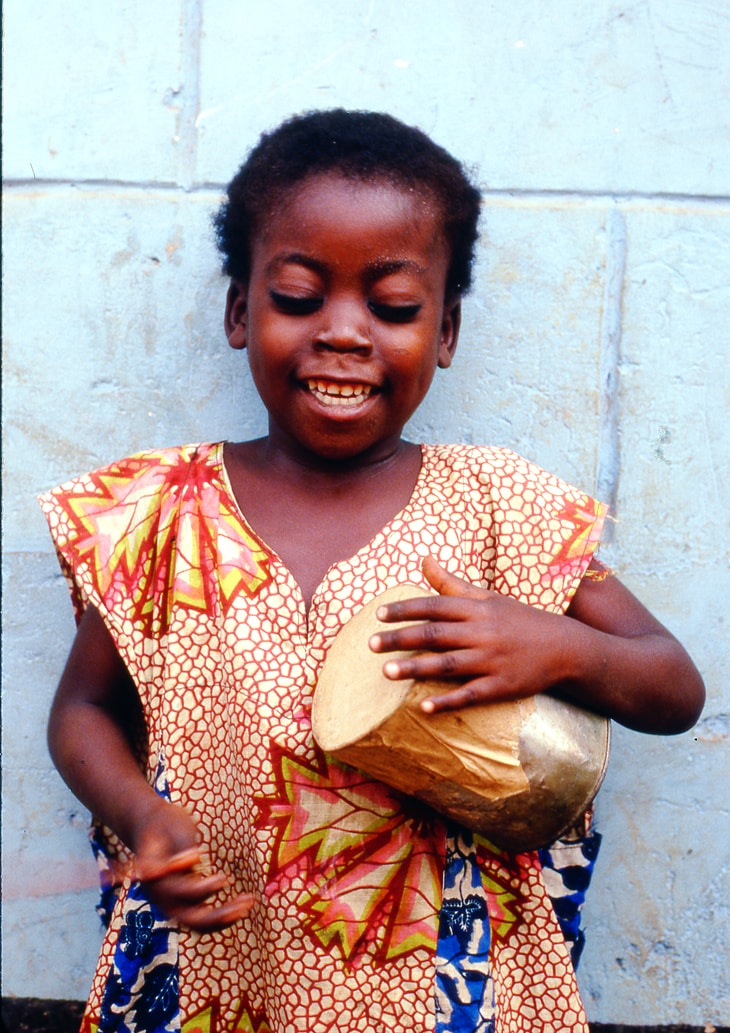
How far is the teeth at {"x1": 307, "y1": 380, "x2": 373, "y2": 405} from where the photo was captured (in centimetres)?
143

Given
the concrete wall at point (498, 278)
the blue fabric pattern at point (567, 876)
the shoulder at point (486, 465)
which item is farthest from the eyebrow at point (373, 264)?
the blue fabric pattern at point (567, 876)

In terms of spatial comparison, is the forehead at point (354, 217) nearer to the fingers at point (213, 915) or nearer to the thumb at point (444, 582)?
the thumb at point (444, 582)

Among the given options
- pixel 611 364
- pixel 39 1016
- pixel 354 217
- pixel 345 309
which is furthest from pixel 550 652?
pixel 39 1016

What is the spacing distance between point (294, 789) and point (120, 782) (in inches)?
10.1

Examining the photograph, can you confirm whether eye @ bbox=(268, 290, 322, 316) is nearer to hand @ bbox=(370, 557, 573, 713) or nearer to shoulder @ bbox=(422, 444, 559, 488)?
shoulder @ bbox=(422, 444, 559, 488)

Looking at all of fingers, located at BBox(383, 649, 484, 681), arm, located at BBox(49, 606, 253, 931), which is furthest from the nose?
arm, located at BBox(49, 606, 253, 931)

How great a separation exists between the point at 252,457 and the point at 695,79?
1090 mm

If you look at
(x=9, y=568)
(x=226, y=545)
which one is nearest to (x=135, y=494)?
(x=226, y=545)

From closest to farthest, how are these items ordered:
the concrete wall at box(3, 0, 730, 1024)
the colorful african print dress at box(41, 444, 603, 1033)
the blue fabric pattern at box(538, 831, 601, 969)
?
the colorful african print dress at box(41, 444, 603, 1033) < the blue fabric pattern at box(538, 831, 601, 969) < the concrete wall at box(3, 0, 730, 1024)

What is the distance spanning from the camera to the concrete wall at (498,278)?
71.7 inches

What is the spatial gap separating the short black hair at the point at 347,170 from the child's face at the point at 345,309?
3cm

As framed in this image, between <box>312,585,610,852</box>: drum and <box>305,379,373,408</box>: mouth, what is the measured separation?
315mm

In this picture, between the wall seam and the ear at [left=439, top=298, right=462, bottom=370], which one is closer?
the ear at [left=439, top=298, right=462, bottom=370]

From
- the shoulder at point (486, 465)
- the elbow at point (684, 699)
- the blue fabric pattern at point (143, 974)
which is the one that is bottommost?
the blue fabric pattern at point (143, 974)
